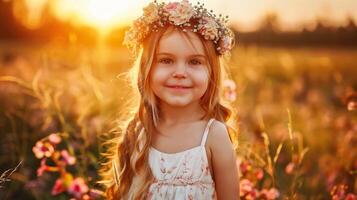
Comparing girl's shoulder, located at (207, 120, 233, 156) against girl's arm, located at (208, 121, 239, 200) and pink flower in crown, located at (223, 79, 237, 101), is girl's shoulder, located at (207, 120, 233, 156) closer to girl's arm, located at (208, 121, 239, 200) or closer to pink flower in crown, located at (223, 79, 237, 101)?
girl's arm, located at (208, 121, 239, 200)

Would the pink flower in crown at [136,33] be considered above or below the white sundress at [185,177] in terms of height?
above

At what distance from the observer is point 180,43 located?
3.10 meters

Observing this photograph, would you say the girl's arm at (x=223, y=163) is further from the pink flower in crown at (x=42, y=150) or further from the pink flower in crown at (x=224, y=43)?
the pink flower in crown at (x=42, y=150)

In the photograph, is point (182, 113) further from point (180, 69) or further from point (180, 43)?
point (180, 43)

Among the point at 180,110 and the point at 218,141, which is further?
the point at 180,110

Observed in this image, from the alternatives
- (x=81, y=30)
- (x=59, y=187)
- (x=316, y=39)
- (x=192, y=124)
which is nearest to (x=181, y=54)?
(x=192, y=124)

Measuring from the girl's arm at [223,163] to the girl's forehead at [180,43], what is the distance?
0.41 meters

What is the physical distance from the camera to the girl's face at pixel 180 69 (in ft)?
10.1

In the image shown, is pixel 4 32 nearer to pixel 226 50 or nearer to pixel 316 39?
pixel 316 39

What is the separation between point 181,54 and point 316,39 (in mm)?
23340

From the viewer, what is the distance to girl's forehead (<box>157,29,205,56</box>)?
3.09 meters

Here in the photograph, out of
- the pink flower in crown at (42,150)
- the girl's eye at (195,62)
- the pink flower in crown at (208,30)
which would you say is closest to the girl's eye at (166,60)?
the girl's eye at (195,62)

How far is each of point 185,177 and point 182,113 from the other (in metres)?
0.35

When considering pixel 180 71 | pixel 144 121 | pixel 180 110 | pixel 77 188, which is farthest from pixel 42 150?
pixel 180 71
